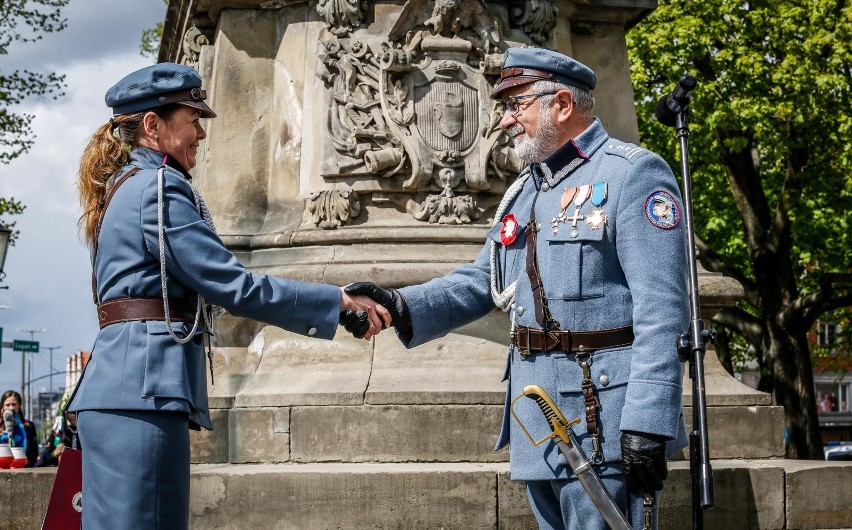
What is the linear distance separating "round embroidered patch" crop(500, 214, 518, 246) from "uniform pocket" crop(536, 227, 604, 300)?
25 centimetres

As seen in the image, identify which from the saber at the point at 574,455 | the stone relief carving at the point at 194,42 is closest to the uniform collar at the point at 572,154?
the saber at the point at 574,455

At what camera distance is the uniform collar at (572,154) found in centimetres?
473

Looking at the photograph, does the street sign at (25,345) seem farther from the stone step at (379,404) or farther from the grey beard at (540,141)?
the grey beard at (540,141)

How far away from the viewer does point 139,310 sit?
454 cm

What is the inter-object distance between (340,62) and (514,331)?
3831 mm

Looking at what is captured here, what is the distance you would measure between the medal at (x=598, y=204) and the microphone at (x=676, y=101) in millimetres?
615

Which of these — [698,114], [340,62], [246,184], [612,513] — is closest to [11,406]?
[246,184]

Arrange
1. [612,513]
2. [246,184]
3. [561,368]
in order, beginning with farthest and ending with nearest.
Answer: [246,184] → [561,368] → [612,513]

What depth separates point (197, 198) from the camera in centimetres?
474

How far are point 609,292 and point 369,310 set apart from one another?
0.97 meters

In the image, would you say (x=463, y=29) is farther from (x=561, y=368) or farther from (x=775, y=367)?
(x=775, y=367)

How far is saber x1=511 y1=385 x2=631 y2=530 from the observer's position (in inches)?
165

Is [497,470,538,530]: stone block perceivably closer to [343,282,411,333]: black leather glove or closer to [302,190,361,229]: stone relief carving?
[343,282,411,333]: black leather glove

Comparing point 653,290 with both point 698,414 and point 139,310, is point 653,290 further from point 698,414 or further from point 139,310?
point 139,310
